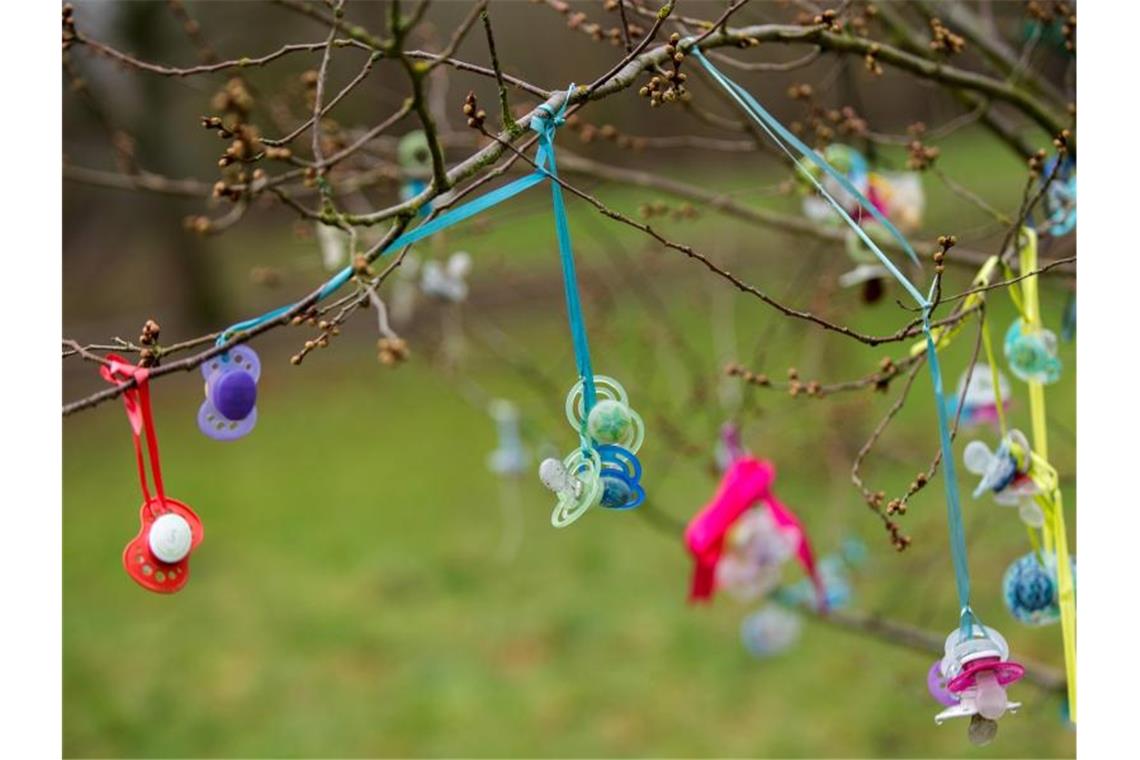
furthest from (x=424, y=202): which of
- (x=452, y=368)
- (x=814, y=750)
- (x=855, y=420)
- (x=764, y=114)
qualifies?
(x=814, y=750)

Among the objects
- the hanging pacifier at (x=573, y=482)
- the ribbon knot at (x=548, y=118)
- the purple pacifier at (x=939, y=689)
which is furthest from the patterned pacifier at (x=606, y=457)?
the purple pacifier at (x=939, y=689)

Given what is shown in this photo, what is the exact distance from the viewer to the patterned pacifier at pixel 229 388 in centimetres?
123

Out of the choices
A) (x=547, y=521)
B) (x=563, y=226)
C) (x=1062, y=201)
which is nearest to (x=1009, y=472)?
(x=1062, y=201)

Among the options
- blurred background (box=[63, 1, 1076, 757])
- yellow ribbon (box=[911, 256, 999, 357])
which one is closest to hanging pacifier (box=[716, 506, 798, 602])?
blurred background (box=[63, 1, 1076, 757])

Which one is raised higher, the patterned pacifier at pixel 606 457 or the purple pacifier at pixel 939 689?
the patterned pacifier at pixel 606 457

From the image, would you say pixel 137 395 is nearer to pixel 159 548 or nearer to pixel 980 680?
pixel 159 548

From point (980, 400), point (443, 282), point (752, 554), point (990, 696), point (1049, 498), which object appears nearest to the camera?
point (990, 696)

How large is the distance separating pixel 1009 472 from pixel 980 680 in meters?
0.28

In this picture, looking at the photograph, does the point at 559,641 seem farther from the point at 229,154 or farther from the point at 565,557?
the point at 229,154

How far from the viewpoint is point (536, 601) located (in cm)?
462

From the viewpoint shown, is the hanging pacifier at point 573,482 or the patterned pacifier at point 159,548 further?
the patterned pacifier at point 159,548

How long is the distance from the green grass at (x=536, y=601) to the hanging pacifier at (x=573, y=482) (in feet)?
3.96

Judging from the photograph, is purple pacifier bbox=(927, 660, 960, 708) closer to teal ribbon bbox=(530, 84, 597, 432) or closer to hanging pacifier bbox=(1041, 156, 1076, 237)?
teal ribbon bbox=(530, 84, 597, 432)

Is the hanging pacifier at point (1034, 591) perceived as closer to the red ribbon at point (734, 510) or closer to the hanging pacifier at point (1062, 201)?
the hanging pacifier at point (1062, 201)
